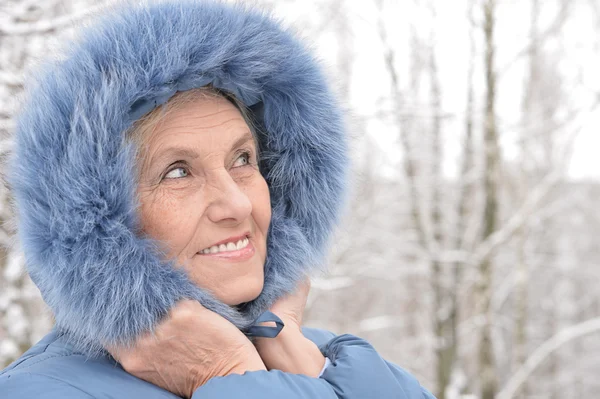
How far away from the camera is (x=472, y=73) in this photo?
8.05 m

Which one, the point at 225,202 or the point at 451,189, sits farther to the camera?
the point at 451,189

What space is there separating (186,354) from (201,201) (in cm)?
36

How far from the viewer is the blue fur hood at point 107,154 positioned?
1.38m

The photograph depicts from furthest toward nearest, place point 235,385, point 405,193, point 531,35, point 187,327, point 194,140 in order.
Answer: point 405,193 < point 531,35 < point 194,140 < point 187,327 < point 235,385

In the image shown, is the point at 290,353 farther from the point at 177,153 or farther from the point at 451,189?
the point at 451,189

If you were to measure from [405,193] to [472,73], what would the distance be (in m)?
1.92

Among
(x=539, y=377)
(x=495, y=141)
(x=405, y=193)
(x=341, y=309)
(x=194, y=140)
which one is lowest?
(x=539, y=377)

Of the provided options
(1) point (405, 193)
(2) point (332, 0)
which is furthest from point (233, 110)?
(1) point (405, 193)

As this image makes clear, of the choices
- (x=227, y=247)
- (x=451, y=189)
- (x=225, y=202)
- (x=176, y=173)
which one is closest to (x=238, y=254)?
(x=227, y=247)

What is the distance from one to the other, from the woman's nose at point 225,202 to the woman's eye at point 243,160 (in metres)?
0.13

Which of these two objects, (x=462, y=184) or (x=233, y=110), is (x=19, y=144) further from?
(x=462, y=184)

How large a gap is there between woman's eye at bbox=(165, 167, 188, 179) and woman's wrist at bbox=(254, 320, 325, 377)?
45 cm

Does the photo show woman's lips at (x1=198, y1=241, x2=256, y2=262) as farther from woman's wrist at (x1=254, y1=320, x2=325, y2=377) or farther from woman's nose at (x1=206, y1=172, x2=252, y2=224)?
woman's wrist at (x1=254, y1=320, x2=325, y2=377)

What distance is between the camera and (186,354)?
139 centimetres
